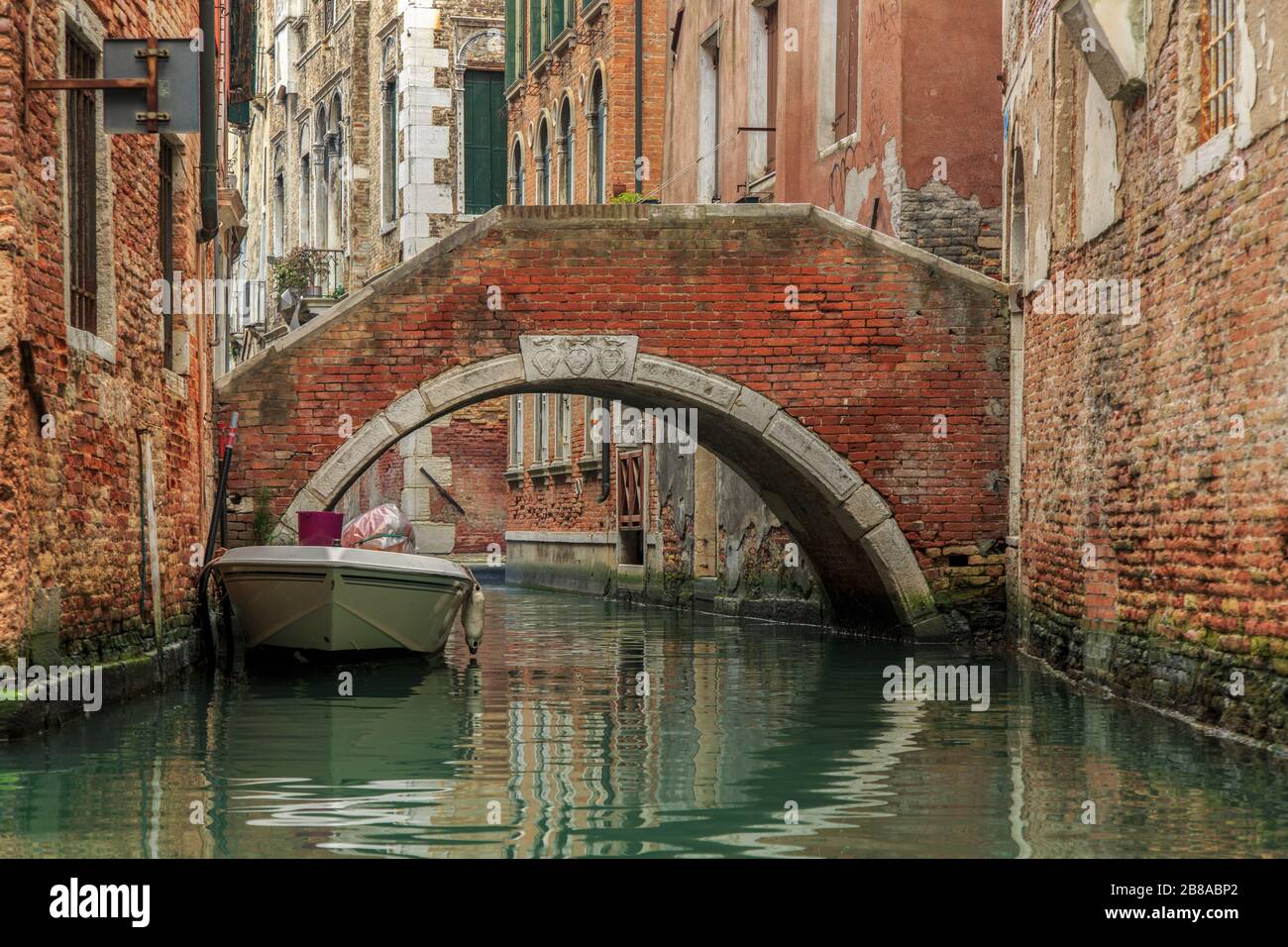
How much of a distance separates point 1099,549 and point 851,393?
11.0ft

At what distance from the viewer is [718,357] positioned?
1348cm

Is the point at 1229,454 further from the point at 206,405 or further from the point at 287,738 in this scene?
the point at 206,405

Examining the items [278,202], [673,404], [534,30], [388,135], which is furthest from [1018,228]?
[278,202]

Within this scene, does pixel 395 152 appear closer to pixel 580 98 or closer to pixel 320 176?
pixel 320 176

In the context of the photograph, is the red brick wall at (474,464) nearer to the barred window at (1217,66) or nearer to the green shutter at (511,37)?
the green shutter at (511,37)

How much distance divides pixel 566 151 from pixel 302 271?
621 centimetres

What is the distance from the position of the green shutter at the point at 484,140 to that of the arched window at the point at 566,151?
2620 mm

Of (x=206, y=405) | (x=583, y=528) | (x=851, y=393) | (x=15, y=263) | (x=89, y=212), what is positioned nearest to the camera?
(x=15, y=263)

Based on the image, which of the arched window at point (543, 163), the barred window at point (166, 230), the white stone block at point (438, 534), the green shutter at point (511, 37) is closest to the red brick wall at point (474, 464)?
the white stone block at point (438, 534)

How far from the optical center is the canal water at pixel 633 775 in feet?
19.4

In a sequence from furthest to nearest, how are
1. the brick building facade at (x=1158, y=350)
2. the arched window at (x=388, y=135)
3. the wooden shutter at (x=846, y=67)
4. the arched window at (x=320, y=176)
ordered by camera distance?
the arched window at (x=320, y=176), the arched window at (x=388, y=135), the wooden shutter at (x=846, y=67), the brick building facade at (x=1158, y=350)

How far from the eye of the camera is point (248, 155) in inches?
1432
